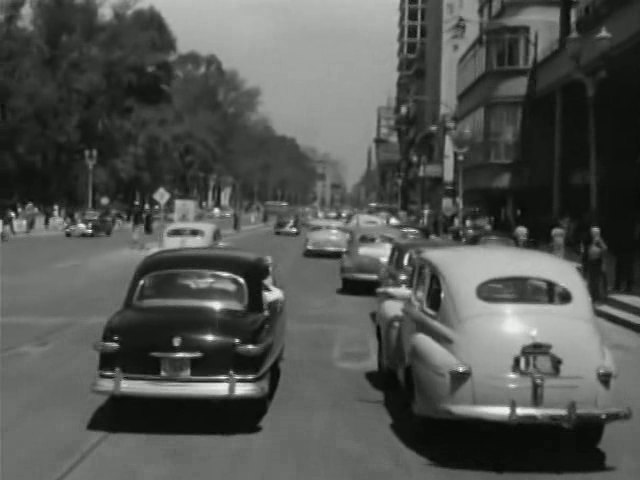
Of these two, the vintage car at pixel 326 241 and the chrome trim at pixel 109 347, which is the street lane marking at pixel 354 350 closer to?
the chrome trim at pixel 109 347

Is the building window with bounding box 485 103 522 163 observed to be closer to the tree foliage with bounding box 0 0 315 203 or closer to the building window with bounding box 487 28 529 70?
the building window with bounding box 487 28 529 70

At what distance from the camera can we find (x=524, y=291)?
30.7ft

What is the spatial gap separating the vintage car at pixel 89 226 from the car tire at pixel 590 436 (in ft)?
187

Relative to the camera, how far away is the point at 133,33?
288 ft

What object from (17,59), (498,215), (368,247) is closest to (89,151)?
(17,59)

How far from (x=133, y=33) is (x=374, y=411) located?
3176 inches

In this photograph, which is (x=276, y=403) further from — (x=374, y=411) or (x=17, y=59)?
(x=17, y=59)

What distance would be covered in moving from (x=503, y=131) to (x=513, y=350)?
47.5 m

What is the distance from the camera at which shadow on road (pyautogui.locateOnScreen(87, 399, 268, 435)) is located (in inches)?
381

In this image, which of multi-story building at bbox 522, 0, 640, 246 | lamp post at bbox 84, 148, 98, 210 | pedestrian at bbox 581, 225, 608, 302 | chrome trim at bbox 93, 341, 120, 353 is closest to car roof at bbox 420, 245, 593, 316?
chrome trim at bbox 93, 341, 120, 353

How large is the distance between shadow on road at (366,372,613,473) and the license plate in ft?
6.44

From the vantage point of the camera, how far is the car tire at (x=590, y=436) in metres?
9.16

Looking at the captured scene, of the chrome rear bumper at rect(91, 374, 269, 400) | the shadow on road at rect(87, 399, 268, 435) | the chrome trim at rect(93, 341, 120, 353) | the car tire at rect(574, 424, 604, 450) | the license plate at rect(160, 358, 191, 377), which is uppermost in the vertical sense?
the chrome trim at rect(93, 341, 120, 353)

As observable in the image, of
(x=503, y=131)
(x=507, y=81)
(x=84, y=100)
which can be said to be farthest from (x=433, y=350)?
(x=84, y=100)
